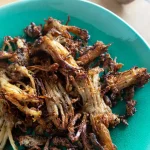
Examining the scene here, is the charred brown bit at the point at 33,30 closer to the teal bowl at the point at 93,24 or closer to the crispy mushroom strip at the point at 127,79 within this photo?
the teal bowl at the point at 93,24

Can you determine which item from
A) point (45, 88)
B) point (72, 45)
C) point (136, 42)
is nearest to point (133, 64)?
point (136, 42)

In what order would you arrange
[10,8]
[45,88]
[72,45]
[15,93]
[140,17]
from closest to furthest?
1. [15,93]
2. [45,88]
3. [72,45]
4. [10,8]
5. [140,17]

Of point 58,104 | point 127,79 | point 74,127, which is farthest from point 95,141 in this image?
point 127,79

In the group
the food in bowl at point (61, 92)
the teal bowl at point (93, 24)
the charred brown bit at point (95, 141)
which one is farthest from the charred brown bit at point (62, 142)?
the teal bowl at point (93, 24)

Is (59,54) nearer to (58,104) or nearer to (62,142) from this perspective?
(58,104)

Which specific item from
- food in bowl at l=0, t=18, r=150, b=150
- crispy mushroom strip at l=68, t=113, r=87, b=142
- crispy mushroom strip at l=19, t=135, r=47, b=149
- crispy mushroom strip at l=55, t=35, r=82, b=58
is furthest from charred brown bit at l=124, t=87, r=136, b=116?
crispy mushroom strip at l=19, t=135, r=47, b=149

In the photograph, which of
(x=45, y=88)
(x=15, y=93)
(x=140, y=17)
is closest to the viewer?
(x=15, y=93)

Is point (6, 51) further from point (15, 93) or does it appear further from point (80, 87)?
point (80, 87)
